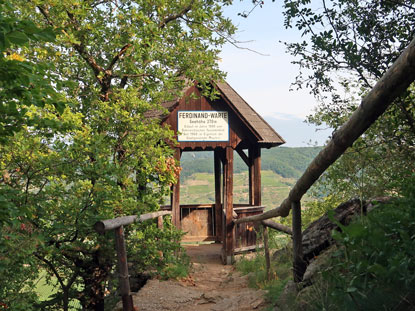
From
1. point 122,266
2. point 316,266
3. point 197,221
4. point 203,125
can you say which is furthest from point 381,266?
point 197,221

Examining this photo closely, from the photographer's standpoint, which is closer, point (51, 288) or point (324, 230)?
point (324, 230)

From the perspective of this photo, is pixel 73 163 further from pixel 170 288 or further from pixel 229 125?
pixel 229 125

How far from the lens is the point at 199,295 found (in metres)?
6.84

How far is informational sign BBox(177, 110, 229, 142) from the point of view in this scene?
470 inches

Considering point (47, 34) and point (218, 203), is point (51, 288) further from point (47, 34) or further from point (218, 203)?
point (218, 203)

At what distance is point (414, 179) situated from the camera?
3.29m

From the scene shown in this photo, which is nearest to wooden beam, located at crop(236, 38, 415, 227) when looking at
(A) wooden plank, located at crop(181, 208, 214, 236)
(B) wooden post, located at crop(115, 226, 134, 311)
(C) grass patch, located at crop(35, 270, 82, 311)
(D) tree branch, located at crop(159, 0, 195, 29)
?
(B) wooden post, located at crop(115, 226, 134, 311)

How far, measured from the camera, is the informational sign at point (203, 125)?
11.9 metres

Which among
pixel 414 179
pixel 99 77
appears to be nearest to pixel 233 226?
pixel 99 77

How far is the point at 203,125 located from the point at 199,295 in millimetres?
5995

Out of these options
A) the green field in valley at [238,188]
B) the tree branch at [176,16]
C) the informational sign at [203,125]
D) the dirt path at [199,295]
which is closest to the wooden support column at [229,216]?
the informational sign at [203,125]

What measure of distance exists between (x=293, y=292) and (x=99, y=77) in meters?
6.41

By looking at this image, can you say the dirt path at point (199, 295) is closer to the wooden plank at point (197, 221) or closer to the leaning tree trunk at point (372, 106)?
the leaning tree trunk at point (372, 106)

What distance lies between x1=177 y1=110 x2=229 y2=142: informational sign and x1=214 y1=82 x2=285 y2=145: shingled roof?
488 mm
